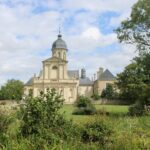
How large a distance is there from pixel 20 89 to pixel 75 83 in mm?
15551

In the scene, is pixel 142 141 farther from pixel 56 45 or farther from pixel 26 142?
pixel 56 45

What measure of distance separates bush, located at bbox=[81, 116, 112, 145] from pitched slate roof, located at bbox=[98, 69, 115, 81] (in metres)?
101

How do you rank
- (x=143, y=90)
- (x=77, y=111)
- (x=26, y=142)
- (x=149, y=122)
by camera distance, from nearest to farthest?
(x=26, y=142) < (x=149, y=122) < (x=143, y=90) < (x=77, y=111)

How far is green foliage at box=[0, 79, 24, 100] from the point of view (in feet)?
325

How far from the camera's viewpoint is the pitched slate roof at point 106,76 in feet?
372

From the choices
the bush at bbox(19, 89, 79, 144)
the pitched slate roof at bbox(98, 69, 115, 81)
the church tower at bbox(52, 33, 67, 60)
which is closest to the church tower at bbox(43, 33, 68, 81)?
the church tower at bbox(52, 33, 67, 60)

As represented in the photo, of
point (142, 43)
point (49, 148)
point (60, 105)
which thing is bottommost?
point (49, 148)

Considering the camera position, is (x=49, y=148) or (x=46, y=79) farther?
(x=46, y=79)

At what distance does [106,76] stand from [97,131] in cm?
10364

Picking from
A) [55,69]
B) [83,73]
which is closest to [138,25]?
[55,69]

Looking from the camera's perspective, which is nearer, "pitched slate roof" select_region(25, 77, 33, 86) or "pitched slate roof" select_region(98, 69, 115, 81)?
"pitched slate roof" select_region(98, 69, 115, 81)

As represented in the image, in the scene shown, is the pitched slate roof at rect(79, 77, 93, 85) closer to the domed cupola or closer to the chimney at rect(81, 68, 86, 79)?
the chimney at rect(81, 68, 86, 79)

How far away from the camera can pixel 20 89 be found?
107750 mm

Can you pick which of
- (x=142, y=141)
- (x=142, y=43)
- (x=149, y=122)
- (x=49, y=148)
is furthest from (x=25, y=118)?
(x=142, y=43)
